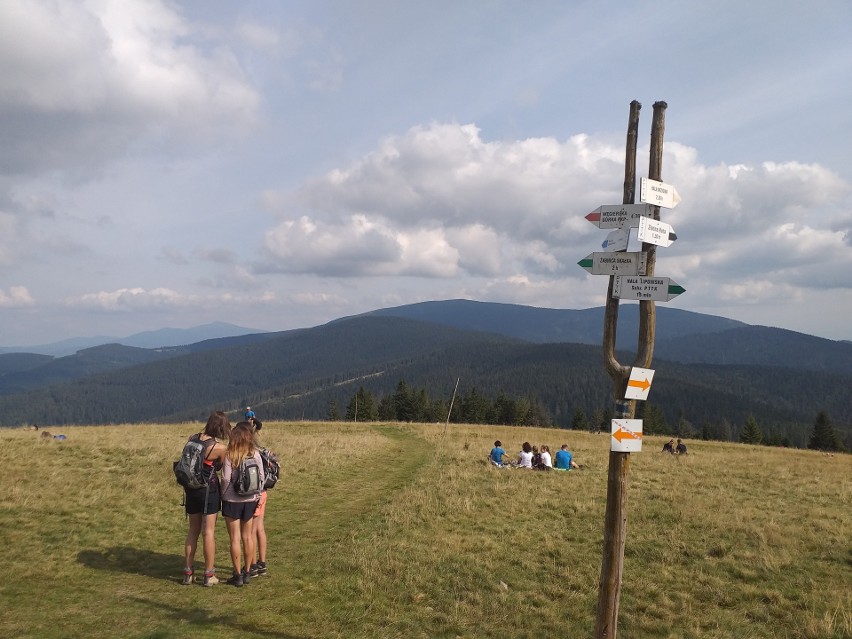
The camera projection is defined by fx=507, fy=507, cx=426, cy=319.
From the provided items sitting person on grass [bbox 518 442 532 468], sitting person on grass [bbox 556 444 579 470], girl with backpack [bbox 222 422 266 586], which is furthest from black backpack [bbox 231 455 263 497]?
sitting person on grass [bbox 556 444 579 470]

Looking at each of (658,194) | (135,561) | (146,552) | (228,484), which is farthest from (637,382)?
(146,552)

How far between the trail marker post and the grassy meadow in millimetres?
1793

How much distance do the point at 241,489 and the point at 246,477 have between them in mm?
199

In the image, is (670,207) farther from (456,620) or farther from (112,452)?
(112,452)

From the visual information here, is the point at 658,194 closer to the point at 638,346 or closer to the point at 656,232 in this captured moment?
the point at 656,232

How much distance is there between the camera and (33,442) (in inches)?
689

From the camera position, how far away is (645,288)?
18.3 feet

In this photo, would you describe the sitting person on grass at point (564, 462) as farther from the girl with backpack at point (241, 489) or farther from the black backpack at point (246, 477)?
the black backpack at point (246, 477)

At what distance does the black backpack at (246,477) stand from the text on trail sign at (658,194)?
670 cm

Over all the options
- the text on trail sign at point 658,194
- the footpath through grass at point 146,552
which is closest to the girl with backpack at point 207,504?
the footpath through grass at point 146,552

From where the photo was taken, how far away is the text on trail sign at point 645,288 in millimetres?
5387

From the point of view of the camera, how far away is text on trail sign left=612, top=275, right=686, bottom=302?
5.39 meters

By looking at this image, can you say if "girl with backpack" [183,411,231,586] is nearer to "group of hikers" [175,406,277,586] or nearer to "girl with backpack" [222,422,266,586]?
"group of hikers" [175,406,277,586]

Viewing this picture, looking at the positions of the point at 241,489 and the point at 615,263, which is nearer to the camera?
the point at 615,263
